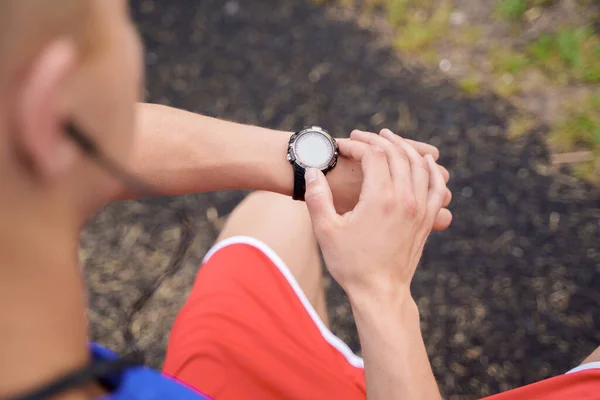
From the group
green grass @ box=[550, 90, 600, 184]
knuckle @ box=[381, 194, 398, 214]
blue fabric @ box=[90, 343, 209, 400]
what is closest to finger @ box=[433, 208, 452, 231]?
knuckle @ box=[381, 194, 398, 214]

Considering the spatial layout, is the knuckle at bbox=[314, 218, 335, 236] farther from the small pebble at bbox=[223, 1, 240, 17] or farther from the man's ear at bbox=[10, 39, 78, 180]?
the small pebble at bbox=[223, 1, 240, 17]

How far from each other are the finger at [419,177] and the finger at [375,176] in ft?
0.22

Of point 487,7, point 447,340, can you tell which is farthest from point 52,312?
point 487,7

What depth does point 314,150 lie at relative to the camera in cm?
135

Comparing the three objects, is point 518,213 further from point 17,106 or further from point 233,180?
point 17,106

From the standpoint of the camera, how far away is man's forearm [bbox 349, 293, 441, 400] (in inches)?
39.8

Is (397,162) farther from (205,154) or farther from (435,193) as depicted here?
(205,154)

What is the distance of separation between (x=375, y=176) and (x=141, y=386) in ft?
2.24

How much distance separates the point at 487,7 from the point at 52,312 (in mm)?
2417

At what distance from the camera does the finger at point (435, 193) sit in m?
1.22

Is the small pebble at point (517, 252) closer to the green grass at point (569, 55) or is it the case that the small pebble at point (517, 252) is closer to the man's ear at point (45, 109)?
the green grass at point (569, 55)

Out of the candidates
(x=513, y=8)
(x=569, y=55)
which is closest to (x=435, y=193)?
(x=569, y=55)

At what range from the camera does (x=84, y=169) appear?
0.51 m

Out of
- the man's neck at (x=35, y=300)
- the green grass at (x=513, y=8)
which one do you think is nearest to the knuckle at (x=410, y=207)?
the man's neck at (x=35, y=300)
